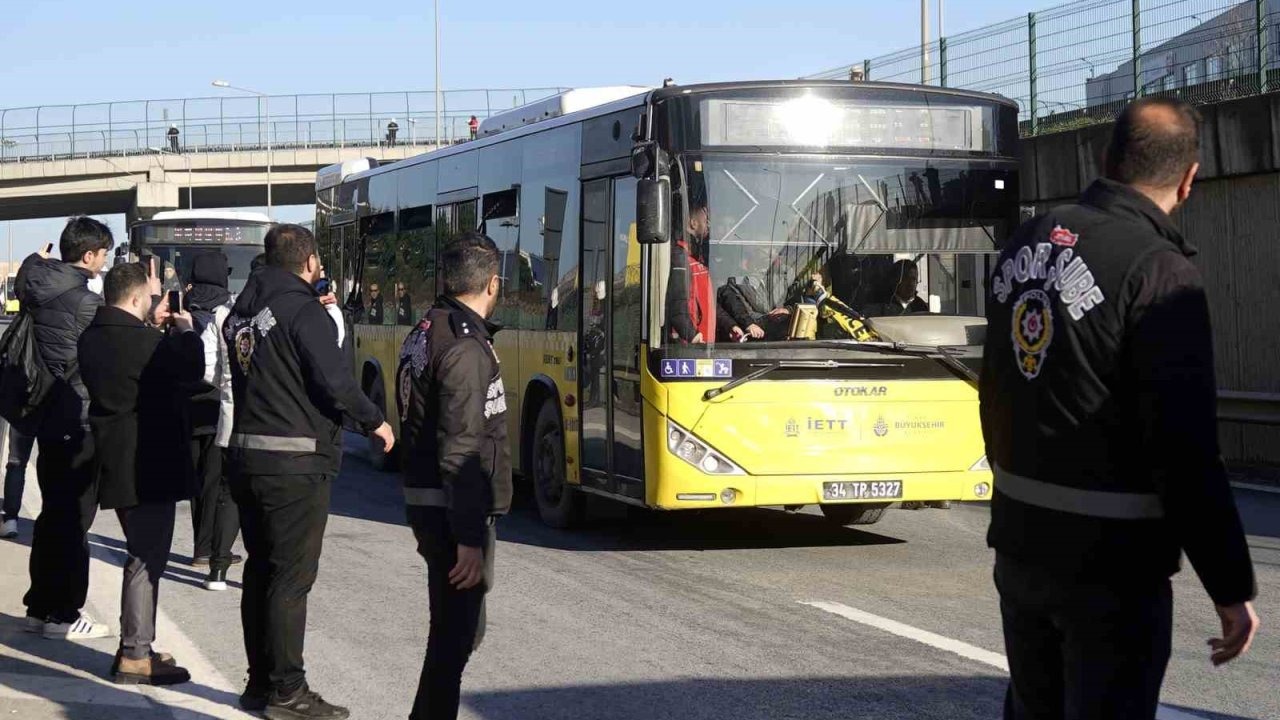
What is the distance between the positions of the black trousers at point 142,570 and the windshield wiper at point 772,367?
13.4 ft

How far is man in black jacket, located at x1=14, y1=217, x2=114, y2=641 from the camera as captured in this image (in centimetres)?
822

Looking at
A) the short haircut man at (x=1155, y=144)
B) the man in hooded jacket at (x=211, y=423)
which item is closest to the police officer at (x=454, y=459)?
the short haircut man at (x=1155, y=144)

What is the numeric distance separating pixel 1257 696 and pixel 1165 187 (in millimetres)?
3767

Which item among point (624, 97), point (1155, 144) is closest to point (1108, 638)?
point (1155, 144)

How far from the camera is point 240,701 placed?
21.6 ft

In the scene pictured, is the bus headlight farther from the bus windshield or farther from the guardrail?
the guardrail

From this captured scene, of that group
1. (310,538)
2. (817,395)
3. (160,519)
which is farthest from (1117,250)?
(817,395)

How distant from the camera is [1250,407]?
16.1m

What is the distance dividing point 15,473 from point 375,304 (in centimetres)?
655

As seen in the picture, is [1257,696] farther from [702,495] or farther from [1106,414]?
[702,495]

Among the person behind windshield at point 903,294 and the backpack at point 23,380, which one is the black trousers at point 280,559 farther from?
the person behind windshield at point 903,294

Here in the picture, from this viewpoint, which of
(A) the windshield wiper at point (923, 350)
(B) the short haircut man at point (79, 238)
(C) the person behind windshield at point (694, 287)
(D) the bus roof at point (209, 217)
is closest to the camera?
(B) the short haircut man at point (79, 238)

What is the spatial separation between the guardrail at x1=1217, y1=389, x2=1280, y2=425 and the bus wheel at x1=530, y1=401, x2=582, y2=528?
702 centimetres

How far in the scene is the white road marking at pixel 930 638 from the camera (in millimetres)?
6438
